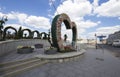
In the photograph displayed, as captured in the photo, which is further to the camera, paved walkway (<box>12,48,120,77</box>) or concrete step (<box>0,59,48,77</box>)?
paved walkway (<box>12,48,120,77</box>)

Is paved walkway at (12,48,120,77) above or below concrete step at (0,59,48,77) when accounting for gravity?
below

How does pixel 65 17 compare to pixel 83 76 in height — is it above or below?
above

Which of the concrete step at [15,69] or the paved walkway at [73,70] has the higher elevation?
the concrete step at [15,69]

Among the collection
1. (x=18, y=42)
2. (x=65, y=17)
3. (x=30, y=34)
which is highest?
(x=65, y=17)

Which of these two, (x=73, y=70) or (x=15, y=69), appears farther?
(x=73, y=70)

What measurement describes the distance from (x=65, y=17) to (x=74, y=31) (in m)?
4.95

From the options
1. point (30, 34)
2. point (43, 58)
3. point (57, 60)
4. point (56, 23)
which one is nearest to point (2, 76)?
point (43, 58)

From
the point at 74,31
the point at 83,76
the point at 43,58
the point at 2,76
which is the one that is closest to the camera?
the point at 2,76

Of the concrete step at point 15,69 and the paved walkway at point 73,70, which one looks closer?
the concrete step at point 15,69

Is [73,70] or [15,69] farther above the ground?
[15,69]

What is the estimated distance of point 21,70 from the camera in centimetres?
639

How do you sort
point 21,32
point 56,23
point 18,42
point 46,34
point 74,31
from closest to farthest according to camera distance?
point 56,23, point 18,42, point 74,31, point 21,32, point 46,34

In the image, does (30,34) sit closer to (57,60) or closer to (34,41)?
(34,41)

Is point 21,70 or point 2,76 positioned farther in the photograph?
point 21,70
